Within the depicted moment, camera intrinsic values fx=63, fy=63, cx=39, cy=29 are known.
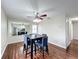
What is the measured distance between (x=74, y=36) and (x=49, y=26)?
152 inches

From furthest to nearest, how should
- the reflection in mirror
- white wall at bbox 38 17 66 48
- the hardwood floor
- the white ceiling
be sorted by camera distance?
the reflection in mirror
white wall at bbox 38 17 66 48
the hardwood floor
the white ceiling

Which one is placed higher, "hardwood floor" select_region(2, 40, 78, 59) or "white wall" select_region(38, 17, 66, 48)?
"white wall" select_region(38, 17, 66, 48)

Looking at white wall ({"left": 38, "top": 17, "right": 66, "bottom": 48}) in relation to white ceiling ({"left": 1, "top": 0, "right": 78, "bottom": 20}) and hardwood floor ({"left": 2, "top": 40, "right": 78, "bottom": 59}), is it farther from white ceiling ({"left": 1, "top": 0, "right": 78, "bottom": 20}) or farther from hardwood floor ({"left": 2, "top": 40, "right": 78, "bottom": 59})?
white ceiling ({"left": 1, "top": 0, "right": 78, "bottom": 20})

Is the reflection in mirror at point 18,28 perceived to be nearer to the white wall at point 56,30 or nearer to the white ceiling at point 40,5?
the white wall at point 56,30

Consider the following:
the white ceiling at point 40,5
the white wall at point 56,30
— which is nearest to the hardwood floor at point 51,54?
the white wall at point 56,30

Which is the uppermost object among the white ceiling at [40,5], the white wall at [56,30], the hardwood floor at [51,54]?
the white ceiling at [40,5]

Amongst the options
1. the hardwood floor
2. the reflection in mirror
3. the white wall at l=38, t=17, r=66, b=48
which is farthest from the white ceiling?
the reflection in mirror

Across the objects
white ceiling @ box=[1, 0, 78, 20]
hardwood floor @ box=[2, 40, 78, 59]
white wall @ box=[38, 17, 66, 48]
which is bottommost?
hardwood floor @ box=[2, 40, 78, 59]

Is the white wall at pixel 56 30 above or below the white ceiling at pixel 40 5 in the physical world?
below

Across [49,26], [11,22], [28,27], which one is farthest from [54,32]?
[11,22]

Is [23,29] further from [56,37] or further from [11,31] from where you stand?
[56,37]

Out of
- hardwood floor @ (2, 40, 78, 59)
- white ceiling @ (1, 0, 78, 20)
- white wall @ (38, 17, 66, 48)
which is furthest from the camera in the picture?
white wall @ (38, 17, 66, 48)

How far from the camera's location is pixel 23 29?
21.1 feet

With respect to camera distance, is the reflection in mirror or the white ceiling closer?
the white ceiling
